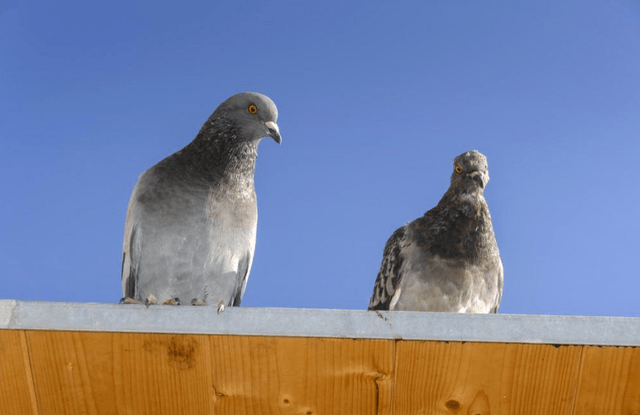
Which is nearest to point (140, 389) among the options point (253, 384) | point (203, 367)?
point (203, 367)

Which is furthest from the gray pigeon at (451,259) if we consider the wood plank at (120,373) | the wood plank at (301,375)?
the wood plank at (120,373)

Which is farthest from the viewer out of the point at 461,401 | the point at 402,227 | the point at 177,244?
the point at 402,227

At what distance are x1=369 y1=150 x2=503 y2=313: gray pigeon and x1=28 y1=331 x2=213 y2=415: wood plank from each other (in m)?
3.13

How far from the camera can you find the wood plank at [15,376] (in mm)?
2520

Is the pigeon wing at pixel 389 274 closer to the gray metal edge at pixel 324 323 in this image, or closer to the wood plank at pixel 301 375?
the wood plank at pixel 301 375

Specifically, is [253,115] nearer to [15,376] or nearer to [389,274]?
[389,274]

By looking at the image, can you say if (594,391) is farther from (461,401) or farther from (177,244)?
(177,244)

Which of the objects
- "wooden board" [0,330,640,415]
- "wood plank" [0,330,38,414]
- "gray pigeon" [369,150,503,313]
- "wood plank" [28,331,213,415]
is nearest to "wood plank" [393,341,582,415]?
"wooden board" [0,330,640,415]

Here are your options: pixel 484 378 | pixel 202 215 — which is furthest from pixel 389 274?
pixel 484 378

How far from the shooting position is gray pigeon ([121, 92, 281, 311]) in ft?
17.1

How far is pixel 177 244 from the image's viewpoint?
524cm

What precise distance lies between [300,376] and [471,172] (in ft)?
11.8

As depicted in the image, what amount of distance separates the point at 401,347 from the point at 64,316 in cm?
122

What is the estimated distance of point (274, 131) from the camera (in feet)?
18.1
